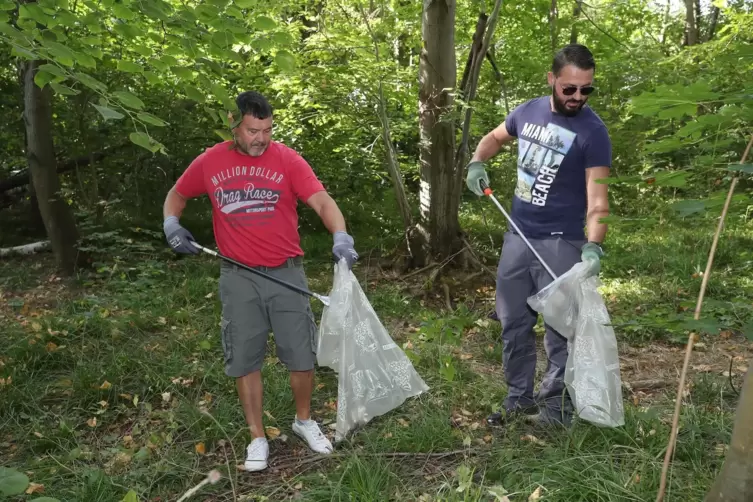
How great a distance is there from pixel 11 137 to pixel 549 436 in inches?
317

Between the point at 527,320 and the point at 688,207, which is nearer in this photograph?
the point at 688,207

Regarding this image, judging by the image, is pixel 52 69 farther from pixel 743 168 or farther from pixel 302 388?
pixel 743 168

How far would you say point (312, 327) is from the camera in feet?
9.89

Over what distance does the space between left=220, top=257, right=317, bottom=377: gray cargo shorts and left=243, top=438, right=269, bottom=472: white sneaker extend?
344mm

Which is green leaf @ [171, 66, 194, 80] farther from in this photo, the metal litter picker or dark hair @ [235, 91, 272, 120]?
the metal litter picker

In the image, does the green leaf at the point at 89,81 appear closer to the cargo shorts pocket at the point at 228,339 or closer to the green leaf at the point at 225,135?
the green leaf at the point at 225,135

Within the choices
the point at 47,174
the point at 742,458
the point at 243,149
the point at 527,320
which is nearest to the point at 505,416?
the point at 527,320

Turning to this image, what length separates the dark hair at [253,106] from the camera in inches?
107

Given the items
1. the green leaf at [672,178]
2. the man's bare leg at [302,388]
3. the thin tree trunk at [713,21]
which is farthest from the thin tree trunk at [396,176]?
the thin tree trunk at [713,21]

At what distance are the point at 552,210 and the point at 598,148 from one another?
1.18 feet

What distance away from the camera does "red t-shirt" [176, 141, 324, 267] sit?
2838 mm

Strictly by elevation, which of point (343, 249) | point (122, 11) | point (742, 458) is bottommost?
point (742, 458)

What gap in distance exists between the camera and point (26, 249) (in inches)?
301

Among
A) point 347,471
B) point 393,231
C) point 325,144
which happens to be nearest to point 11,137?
A: point 325,144
